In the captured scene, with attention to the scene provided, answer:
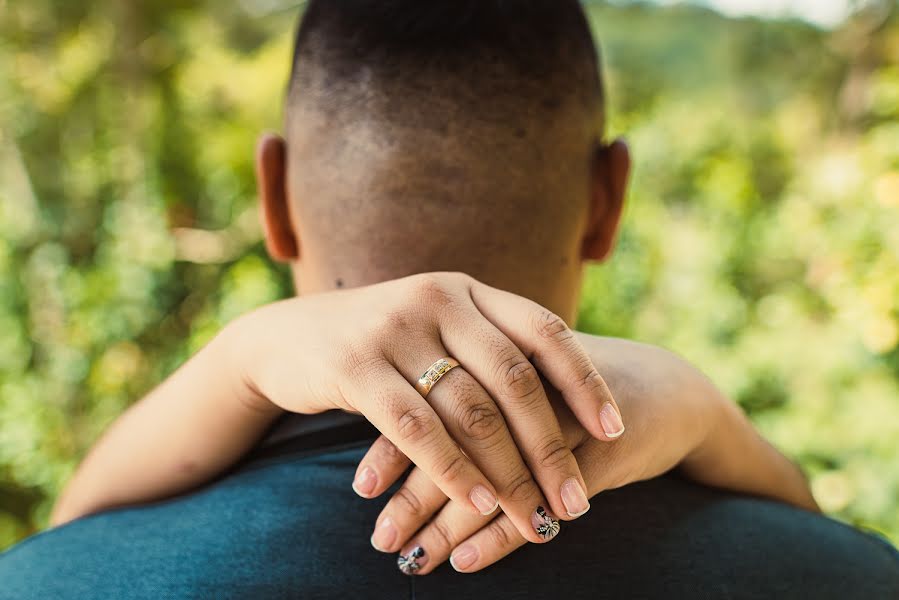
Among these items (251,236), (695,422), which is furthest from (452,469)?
(251,236)

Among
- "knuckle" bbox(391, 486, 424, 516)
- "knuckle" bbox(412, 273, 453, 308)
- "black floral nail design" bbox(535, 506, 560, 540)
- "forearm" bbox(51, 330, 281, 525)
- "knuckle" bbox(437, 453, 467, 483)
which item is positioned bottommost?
"forearm" bbox(51, 330, 281, 525)

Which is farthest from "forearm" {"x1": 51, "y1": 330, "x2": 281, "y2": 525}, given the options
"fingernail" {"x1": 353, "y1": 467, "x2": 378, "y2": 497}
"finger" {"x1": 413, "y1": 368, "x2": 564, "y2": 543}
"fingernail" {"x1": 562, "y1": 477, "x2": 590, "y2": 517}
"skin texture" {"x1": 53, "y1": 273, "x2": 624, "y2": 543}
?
"fingernail" {"x1": 562, "y1": 477, "x2": 590, "y2": 517}

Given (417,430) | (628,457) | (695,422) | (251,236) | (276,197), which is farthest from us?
(251,236)

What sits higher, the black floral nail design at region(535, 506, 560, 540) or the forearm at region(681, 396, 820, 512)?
the black floral nail design at region(535, 506, 560, 540)

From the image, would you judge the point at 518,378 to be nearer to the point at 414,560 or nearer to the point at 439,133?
the point at 414,560

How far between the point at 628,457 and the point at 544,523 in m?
0.16

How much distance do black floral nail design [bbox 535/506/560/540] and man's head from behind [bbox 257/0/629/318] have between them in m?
0.42

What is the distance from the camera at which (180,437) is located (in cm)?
108

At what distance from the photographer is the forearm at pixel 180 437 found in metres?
1.02

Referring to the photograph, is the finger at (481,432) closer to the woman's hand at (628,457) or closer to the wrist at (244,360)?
the woman's hand at (628,457)

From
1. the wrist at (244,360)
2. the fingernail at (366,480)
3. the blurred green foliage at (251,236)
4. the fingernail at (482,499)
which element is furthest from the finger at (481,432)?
the blurred green foliage at (251,236)

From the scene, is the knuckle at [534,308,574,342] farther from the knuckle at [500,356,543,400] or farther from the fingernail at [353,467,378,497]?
the fingernail at [353,467,378,497]

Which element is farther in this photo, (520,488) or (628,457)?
(628,457)

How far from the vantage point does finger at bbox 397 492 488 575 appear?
85cm
